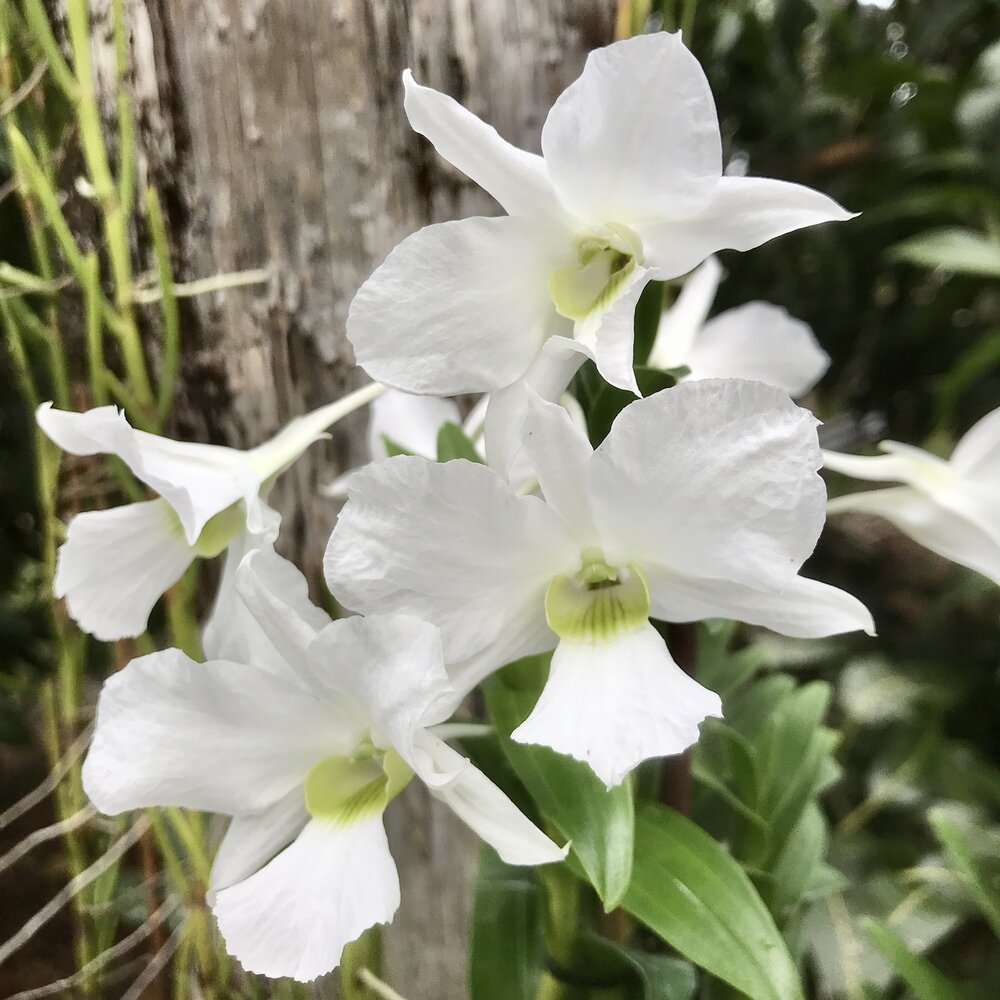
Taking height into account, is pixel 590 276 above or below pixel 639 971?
above

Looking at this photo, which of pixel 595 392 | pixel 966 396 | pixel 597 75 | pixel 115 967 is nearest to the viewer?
pixel 597 75

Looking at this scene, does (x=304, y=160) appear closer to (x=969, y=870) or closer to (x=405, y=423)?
(x=405, y=423)

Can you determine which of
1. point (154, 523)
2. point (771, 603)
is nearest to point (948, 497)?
point (771, 603)

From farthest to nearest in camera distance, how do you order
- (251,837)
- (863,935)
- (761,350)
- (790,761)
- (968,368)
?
(968,368), (863,935), (761,350), (790,761), (251,837)

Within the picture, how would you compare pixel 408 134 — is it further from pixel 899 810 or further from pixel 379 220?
pixel 899 810

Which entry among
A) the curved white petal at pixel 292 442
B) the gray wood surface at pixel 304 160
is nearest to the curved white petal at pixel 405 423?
the gray wood surface at pixel 304 160

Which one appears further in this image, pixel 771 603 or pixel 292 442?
pixel 292 442

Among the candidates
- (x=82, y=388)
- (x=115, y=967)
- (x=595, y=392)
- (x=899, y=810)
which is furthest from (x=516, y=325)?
(x=899, y=810)
